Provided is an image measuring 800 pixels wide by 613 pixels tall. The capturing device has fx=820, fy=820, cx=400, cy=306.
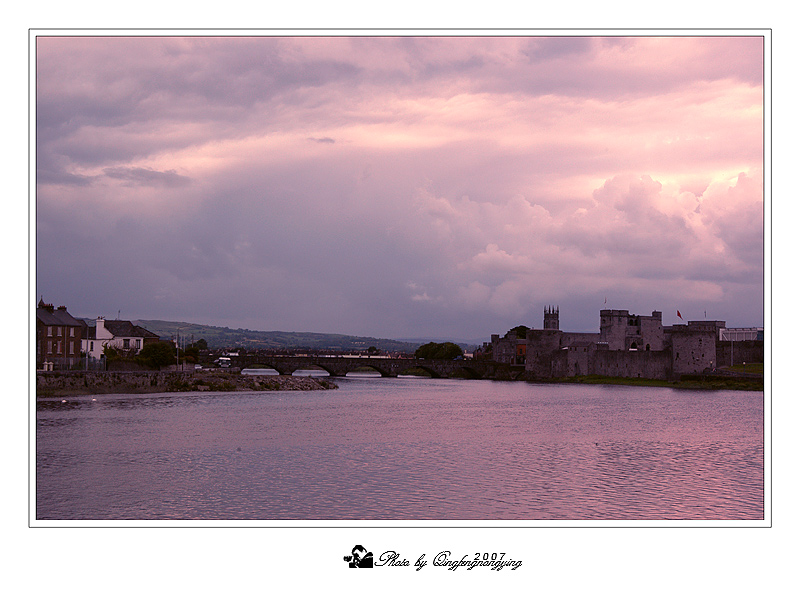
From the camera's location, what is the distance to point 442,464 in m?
24.2

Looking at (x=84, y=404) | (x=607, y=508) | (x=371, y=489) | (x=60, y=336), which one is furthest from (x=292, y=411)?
(x=607, y=508)

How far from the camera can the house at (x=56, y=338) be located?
52.4 metres

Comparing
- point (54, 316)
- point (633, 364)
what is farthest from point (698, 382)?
point (54, 316)

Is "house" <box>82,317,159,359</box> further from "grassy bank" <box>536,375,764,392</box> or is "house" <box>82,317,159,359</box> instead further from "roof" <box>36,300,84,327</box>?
"grassy bank" <box>536,375,764,392</box>

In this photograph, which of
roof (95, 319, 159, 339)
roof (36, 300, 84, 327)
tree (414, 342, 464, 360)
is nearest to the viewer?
roof (36, 300, 84, 327)

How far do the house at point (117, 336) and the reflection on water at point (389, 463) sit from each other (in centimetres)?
2371

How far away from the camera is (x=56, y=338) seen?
54844 mm

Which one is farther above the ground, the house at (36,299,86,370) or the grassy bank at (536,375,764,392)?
the house at (36,299,86,370)

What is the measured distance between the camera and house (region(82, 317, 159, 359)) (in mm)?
69044

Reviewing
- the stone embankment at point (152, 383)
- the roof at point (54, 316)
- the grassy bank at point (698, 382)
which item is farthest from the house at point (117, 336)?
the grassy bank at point (698, 382)

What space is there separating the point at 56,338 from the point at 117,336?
20.4m

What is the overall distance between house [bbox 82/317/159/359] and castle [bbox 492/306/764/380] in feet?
152
